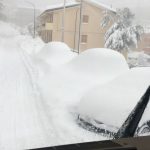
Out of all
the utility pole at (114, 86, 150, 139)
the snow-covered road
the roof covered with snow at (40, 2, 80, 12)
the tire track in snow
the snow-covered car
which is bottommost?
the tire track in snow

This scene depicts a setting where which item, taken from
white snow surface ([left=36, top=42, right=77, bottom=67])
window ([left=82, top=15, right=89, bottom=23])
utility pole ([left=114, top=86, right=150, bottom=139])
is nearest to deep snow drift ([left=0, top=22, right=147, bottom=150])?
white snow surface ([left=36, top=42, right=77, bottom=67])

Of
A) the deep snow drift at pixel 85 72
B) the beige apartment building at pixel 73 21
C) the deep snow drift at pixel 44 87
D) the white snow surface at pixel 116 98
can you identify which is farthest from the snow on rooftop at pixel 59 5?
the deep snow drift at pixel 85 72

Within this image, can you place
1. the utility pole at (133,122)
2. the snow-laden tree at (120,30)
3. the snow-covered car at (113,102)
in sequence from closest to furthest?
the utility pole at (133,122)
the snow-covered car at (113,102)
the snow-laden tree at (120,30)

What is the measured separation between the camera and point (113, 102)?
124 inches

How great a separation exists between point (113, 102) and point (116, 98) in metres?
0.08

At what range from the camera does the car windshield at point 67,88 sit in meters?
2.66

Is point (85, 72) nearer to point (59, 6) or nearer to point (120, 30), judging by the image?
point (120, 30)

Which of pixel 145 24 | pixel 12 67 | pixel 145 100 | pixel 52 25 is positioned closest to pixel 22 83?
pixel 12 67

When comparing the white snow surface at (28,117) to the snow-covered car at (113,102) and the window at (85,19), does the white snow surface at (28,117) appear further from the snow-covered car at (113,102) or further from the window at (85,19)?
the window at (85,19)

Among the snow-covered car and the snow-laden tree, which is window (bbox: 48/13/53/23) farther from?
the snow-laden tree

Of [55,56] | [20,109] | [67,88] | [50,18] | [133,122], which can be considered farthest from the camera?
[55,56]

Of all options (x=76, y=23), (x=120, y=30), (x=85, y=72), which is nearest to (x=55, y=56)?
(x=85, y=72)

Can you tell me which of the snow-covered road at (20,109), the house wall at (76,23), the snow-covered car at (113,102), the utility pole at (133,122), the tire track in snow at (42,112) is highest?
the house wall at (76,23)

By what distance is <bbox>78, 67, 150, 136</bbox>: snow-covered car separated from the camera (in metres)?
2.88
